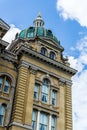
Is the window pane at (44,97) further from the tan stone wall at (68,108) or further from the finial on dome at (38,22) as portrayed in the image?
the finial on dome at (38,22)

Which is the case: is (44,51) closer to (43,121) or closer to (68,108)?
(68,108)

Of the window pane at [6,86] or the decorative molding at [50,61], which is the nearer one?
the window pane at [6,86]

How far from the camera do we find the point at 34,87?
33938 millimetres

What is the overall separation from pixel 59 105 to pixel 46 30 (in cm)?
1263

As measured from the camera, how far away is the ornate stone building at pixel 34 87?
101 feet

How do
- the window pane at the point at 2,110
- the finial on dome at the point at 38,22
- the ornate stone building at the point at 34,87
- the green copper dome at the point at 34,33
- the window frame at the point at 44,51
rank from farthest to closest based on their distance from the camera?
the finial on dome at the point at 38,22 < the green copper dome at the point at 34,33 < the window frame at the point at 44,51 < the ornate stone building at the point at 34,87 < the window pane at the point at 2,110

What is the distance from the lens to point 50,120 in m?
33.0

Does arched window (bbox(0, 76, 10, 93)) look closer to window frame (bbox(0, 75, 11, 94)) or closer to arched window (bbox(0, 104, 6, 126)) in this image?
window frame (bbox(0, 75, 11, 94))

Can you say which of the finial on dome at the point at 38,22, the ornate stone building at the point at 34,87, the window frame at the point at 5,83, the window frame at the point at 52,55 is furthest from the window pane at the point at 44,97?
the finial on dome at the point at 38,22

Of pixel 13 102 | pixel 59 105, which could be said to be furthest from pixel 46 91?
pixel 13 102

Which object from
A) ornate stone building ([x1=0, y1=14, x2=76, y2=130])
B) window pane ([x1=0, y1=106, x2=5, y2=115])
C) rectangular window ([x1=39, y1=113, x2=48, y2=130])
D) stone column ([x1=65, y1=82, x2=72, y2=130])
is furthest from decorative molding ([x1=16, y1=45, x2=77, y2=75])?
window pane ([x1=0, y1=106, x2=5, y2=115])

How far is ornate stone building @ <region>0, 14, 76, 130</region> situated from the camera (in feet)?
101

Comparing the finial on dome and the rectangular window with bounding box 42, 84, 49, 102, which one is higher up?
the finial on dome

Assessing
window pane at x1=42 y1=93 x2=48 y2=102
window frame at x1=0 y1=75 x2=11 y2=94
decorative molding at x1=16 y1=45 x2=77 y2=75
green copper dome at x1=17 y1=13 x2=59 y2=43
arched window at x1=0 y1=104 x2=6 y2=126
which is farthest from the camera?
green copper dome at x1=17 y1=13 x2=59 y2=43
